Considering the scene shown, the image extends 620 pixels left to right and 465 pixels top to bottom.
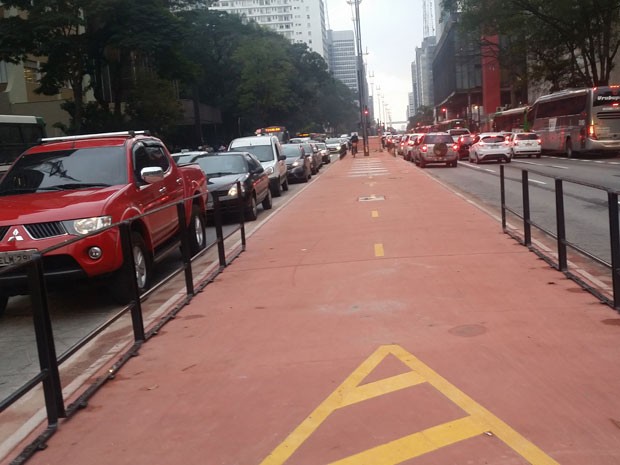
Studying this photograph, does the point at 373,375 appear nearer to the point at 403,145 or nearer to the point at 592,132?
the point at 592,132

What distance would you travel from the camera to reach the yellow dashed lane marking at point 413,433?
13.0ft

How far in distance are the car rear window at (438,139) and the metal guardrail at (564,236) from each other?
23458 mm

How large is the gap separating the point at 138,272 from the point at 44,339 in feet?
12.3

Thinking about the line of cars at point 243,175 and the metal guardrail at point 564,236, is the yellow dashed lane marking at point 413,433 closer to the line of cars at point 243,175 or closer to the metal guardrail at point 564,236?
the metal guardrail at point 564,236

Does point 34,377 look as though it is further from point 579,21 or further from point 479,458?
point 579,21

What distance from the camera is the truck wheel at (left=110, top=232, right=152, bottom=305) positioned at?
788cm

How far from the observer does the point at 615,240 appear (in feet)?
21.5

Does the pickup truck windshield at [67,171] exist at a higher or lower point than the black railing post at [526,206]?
higher

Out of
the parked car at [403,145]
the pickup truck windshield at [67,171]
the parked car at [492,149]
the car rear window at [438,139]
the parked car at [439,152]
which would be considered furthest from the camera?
the parked car at [403,145]

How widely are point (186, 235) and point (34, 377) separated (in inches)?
159

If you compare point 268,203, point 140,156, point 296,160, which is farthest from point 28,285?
point 296,160

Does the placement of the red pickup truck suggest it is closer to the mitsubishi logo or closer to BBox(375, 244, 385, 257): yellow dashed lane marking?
the mitsubishi logo

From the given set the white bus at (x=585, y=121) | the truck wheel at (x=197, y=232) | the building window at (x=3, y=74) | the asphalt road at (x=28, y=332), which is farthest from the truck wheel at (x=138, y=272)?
the building window at (x=3, y=74)

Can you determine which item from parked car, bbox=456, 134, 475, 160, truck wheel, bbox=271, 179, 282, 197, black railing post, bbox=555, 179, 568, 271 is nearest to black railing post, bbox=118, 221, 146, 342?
black railing post, bbox=555, 179, 568, 271
